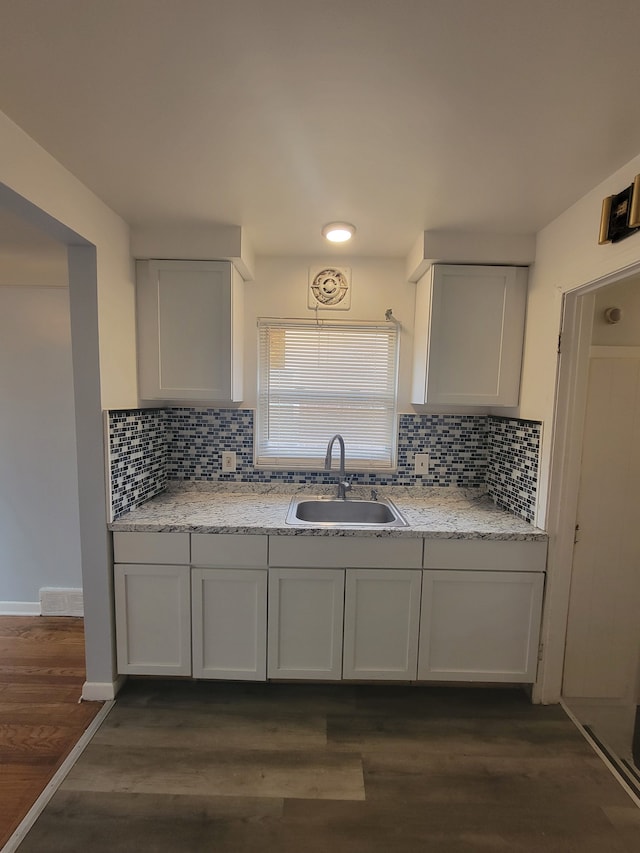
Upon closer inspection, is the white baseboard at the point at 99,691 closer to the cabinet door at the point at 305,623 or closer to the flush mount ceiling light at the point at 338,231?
the cabinet door at the point at 305,623

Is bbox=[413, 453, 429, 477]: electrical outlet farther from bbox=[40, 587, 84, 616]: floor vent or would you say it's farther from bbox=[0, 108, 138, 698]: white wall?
bbox=[40, 587, 84, 616]: floor vent

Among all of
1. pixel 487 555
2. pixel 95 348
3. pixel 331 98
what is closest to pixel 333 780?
pixel 487 555

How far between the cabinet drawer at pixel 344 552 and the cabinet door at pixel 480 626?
0.49 feet

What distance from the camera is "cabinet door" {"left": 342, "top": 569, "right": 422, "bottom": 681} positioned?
5.65ft

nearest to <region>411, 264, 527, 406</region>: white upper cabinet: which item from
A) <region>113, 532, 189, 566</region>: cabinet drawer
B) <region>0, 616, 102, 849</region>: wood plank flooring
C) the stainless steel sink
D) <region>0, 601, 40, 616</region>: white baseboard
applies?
the stainless steel sink

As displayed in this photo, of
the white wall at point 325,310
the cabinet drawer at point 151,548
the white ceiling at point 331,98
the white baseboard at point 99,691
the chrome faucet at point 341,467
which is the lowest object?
the white baseboard at point 99,691

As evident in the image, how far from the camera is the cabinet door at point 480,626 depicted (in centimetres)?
172

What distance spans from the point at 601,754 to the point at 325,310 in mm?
2507

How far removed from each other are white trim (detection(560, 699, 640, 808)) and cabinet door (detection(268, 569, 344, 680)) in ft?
3.64

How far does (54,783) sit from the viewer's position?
1367 mm

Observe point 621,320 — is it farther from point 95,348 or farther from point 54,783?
point 54,783

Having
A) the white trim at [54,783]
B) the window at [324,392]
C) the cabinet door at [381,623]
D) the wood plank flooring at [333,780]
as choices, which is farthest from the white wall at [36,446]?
the cabinet door at [381,623]

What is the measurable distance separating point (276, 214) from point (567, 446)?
68.3 inches

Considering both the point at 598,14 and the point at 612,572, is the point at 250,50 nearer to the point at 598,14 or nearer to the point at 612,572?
the point at 598,14
